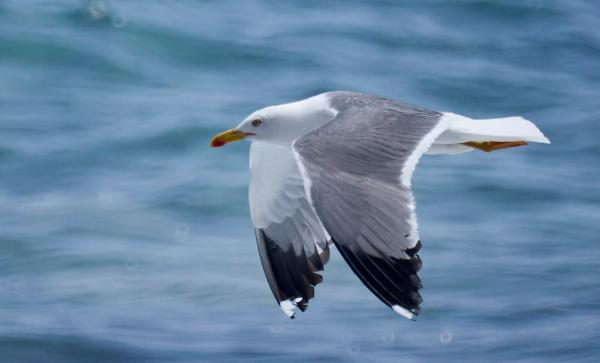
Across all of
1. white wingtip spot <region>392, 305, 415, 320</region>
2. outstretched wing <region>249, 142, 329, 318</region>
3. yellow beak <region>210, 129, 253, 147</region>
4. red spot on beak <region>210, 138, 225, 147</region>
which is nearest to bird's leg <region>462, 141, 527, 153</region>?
outstretched wing <region>249, 142, 329, 318</region>

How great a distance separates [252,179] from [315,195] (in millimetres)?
2066

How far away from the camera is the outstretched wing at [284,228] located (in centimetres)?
791

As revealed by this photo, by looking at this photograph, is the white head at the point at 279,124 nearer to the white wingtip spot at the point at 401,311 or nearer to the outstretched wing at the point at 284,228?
the outstretched wing at the point at 284,228

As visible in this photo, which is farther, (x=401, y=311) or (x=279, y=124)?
(x=279, y=124)

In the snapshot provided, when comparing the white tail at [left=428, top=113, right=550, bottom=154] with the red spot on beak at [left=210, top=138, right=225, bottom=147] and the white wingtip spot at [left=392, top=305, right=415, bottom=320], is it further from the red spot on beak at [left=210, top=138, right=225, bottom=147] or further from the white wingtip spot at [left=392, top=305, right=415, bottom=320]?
the white wingtip spot at [left=392, top=305, right=415, bottom=320]

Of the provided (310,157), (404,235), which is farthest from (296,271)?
(404,235)

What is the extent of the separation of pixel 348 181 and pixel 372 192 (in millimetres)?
188

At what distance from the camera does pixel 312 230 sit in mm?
8109

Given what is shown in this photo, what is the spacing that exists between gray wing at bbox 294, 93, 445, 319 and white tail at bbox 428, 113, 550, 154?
452 millimetres

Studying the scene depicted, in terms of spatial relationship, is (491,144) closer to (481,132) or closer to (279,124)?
(481,132)

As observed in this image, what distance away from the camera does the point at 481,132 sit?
7660 mm

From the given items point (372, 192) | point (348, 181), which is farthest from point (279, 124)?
point (372, 192)

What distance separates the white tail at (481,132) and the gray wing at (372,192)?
0.45 meters

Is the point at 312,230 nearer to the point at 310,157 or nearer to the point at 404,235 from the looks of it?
the point at 310,157
